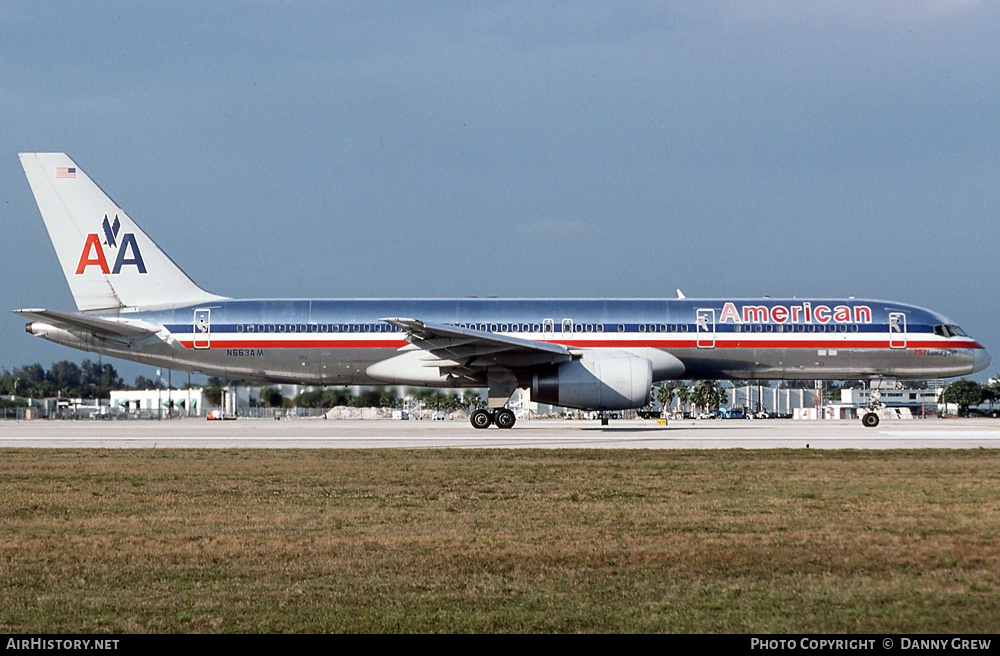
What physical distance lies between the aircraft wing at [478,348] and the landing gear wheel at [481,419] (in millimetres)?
1675

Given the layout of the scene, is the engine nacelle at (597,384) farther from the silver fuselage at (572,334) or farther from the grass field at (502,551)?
the grass field at (502,551)

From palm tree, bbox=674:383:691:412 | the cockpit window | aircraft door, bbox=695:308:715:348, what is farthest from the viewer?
palm tree, bbox=674:383:691:412

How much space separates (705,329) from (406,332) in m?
9.55

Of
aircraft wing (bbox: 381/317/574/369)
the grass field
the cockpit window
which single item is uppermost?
the cockpit window

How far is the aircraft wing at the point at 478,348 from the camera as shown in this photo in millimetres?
31109

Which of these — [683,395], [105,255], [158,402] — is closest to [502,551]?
[105,255]

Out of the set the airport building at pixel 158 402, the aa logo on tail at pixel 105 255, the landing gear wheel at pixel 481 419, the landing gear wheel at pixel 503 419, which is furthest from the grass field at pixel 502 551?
the airport building at pixel 158 402

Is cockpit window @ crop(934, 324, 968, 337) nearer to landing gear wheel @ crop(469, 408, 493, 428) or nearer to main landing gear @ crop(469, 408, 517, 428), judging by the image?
main landing gear @ crop(469, 408, 517, 428)

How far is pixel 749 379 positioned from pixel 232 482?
23.2 metres

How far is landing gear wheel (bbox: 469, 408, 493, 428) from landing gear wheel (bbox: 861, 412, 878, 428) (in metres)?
12.5

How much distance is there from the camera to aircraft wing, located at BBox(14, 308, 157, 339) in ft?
108

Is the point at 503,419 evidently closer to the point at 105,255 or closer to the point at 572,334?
the point at 572,334

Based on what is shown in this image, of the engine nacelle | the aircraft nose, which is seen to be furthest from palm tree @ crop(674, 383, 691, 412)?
the engine nacelle

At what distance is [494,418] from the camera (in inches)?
1341
